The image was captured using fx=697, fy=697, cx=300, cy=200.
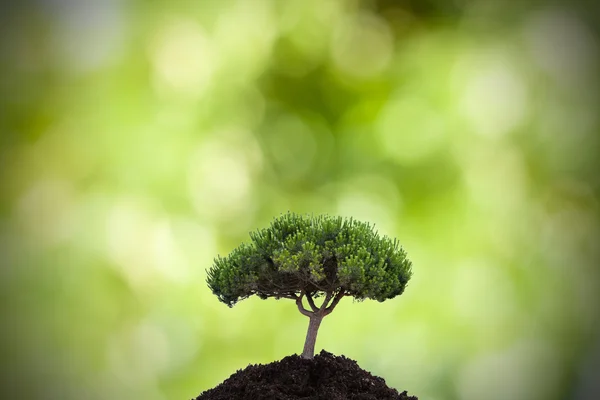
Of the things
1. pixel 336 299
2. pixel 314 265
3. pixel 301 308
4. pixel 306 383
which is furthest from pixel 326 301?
pixel 306 383

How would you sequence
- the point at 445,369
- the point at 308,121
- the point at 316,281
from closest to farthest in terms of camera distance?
the point at 316,281 → the point at 445,369 → the point at 308,121

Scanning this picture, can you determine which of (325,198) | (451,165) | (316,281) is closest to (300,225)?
(316,281)

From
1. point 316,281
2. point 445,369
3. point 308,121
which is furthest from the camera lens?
point 308,121

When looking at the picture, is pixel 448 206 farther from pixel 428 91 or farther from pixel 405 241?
pixel 428 91

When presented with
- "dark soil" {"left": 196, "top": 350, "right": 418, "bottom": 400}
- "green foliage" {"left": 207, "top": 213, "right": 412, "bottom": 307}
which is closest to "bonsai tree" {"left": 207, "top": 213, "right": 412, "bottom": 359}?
"green foliage" {"left": 207, "top": 213, "right": 412, "bottom": 307}

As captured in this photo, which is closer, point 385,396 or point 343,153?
point 385,396

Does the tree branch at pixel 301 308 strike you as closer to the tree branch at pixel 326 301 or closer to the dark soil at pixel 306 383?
the tree branch at pixel 326 301

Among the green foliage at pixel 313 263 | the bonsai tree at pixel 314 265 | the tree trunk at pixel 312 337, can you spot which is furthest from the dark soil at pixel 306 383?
the green foliage at pixel 313 263
